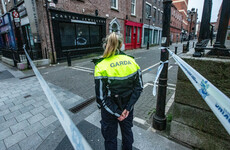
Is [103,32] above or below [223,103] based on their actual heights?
above

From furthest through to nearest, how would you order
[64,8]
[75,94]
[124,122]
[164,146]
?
[64,8] → [75,94] → [164,146] → [124,122]

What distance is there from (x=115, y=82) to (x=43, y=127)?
A: 2.49m

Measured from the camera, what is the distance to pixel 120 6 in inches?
613

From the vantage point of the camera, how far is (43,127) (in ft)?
9.69

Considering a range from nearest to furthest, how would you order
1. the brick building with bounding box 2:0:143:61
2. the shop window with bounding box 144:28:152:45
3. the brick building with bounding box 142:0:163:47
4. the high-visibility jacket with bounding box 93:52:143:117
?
the high-visibility jacket with bounding box 93:52:143:117, the brick building with bounding box 2:0:143:61, the brick building with bounding box 142:0:163:47, the shop window with bounding box 144:28:152:45

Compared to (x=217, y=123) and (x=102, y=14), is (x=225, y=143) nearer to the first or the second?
(x=217, y=123)

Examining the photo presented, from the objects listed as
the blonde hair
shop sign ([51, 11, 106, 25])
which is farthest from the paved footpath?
shop sign ([51, 11, 106, 25])

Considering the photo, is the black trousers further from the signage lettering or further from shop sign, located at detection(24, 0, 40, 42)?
shop sign, located at detection(24, 0, 40, 42)

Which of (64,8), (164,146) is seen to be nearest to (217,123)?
(164,146)

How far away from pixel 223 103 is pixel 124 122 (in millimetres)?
1225

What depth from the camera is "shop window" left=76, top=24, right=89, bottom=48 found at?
11438mm

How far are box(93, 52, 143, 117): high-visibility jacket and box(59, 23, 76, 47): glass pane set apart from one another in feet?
33.1

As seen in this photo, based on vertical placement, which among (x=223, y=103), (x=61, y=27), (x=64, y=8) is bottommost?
(x=223, y=103)

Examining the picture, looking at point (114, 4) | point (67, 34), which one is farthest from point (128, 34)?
point (67, 34)
